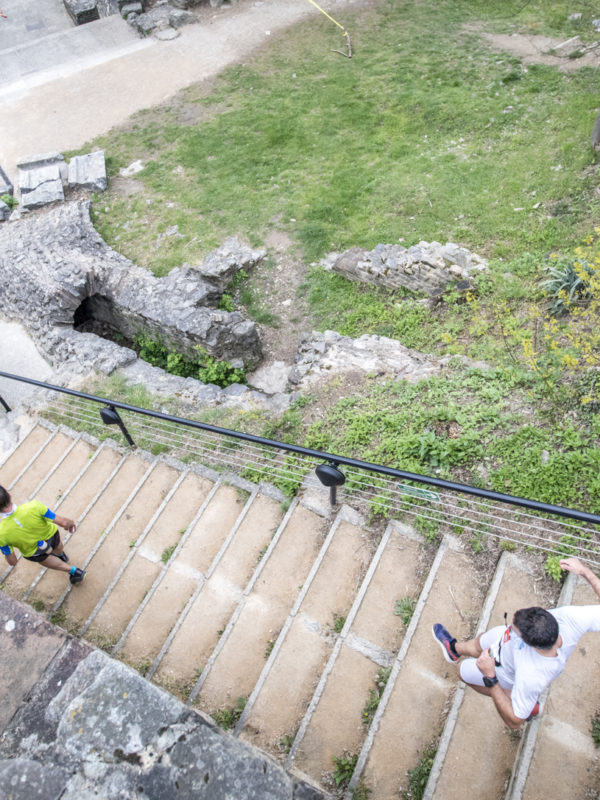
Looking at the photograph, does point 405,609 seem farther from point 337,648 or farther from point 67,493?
point 67,493

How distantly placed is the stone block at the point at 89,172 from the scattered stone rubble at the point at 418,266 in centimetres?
639

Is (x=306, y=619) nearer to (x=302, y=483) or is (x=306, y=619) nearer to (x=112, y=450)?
(x=302, y=483)

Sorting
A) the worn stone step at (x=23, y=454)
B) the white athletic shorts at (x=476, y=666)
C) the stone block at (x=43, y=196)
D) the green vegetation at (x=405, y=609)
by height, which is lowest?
the worn stone step at (x=23, y=454)

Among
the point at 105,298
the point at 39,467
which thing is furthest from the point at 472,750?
the point at 105,298

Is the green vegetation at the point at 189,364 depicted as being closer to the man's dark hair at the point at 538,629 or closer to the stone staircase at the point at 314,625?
the stone staircase at the point at 314,625

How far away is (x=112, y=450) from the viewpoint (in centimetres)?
606

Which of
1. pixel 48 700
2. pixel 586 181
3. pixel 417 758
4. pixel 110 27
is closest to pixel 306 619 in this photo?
pixel 417 758

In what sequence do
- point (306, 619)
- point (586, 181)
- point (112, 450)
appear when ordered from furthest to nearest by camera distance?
point (586, 181)
point (112, 450)
point (306, 619)

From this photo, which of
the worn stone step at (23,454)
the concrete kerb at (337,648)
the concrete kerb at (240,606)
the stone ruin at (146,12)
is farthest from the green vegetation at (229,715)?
the stone ruin at (146,12)

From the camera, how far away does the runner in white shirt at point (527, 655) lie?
281 centimetres

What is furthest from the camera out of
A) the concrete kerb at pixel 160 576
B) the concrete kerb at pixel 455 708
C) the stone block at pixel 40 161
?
the stone block at pixel 40 161

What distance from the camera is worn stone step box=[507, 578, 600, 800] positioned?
120 inches

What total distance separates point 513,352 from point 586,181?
4.85m

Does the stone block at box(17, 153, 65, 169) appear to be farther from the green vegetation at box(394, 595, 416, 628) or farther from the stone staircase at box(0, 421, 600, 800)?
the green vegetation at box(394, 595, 416, 628)
